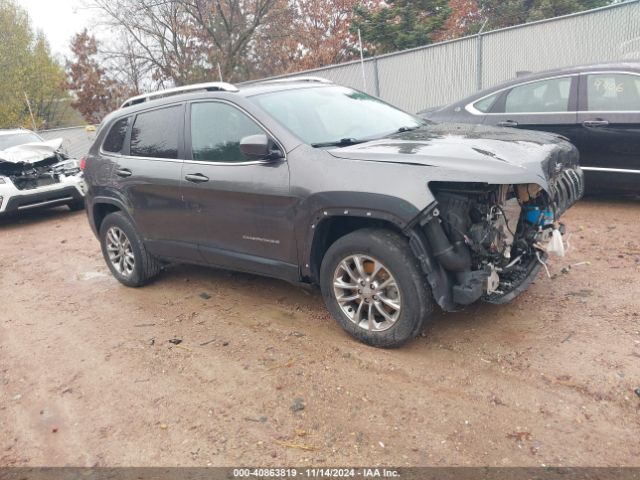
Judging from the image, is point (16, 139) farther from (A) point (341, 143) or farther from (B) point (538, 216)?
(B) point (538, 216)

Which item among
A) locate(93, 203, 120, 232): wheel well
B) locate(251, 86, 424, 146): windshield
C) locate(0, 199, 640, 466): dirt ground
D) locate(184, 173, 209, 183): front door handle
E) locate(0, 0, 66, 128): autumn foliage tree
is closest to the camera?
locate(0, 199, 640, 466): dirt ground

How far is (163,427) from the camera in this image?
10.2ft

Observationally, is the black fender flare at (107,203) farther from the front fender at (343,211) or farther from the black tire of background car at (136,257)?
the front fender at (343,211)

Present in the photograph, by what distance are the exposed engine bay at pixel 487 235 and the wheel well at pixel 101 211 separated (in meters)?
3.71

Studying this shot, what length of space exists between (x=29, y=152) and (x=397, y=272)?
9013 mm

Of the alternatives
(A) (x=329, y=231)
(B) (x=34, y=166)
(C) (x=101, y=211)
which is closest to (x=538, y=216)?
(A) (x=329, y=231)

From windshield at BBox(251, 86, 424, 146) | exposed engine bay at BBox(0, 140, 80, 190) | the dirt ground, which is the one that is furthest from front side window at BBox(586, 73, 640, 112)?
exposed engine bay at BBox(0, 140, 80, 190)

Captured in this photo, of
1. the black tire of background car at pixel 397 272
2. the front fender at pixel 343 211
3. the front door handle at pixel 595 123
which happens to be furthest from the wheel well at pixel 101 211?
the front door handle at pixel 595 123

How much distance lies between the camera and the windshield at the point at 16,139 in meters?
10.5

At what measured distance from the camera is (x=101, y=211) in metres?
5.80

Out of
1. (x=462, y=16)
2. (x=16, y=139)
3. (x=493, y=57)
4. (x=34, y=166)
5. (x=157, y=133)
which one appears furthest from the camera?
(x=462, y=16)

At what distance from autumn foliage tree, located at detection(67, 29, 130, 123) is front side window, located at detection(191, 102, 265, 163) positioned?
31.7 meters

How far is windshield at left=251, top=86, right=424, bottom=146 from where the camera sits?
4.07m

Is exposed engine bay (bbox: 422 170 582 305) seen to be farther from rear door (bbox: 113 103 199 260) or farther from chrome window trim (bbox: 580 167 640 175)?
chrome window trim (bbox: 580 167 640 175)
